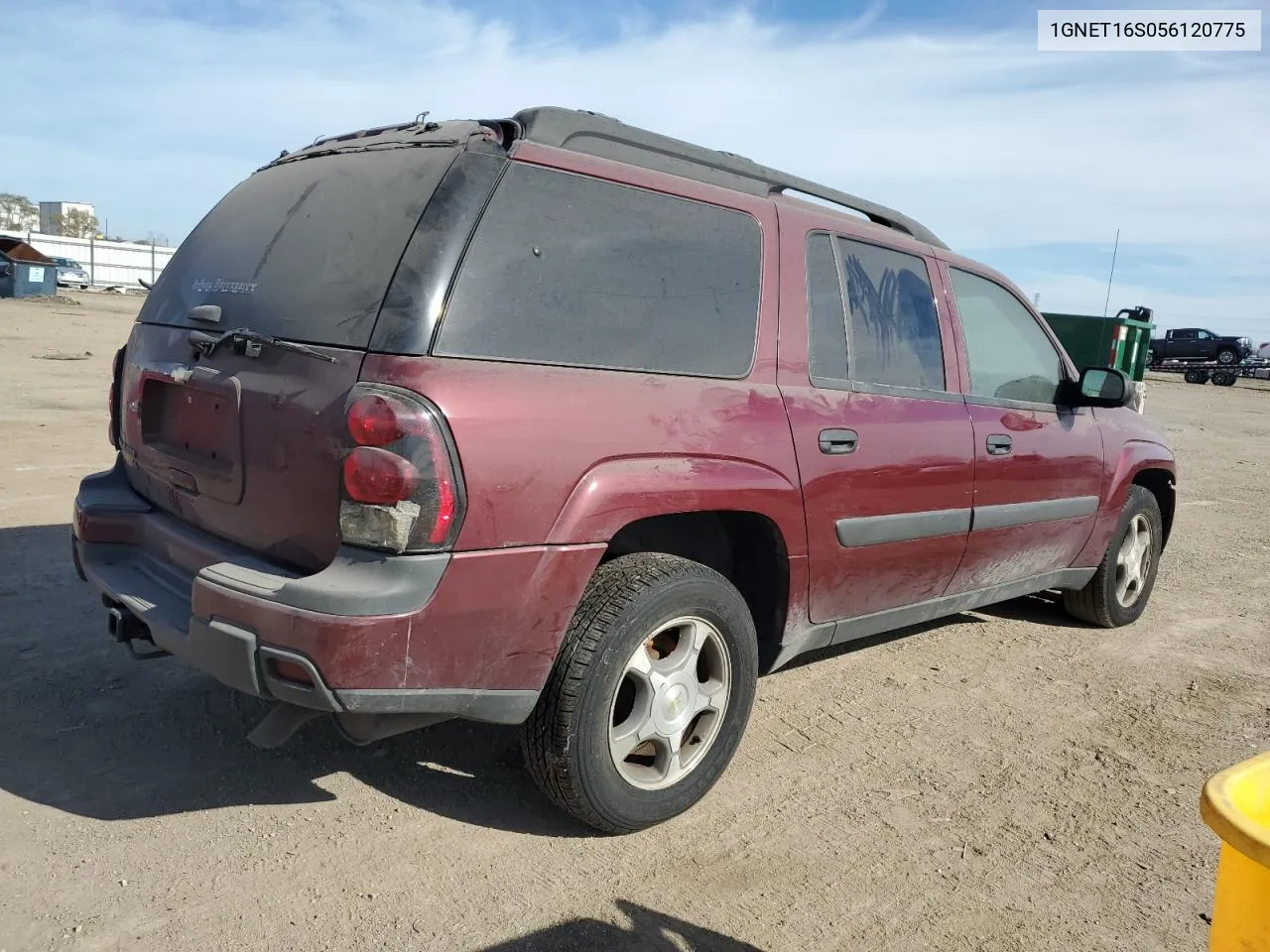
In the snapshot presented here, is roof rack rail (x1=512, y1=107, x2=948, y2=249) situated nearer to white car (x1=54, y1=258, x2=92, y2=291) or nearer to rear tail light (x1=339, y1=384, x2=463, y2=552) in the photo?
rear tail light (x1=339, y1=384, x2=463, y2=552)

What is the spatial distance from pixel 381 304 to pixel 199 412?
2.62ft

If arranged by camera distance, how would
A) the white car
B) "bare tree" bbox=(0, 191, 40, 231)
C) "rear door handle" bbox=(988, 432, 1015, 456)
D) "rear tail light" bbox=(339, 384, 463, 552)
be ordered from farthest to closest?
1. "bare tree" bbox=(0, 191, 40, 231)
2. the white car
3. "rear door handle" bbox=(988, 432, 1015, 456)
4. "rear tail light" bbox=(339, 384, 463, 552)

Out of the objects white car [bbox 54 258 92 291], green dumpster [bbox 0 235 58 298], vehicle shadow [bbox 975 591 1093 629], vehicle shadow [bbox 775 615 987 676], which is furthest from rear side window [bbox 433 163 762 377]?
white car [bbox 54 258 92 291]

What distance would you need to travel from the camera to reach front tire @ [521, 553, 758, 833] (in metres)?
2.74

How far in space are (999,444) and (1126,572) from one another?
1759mm

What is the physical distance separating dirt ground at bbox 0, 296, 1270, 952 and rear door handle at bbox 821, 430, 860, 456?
43.0 inches

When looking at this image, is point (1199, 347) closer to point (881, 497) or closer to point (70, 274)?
point (881, 497)

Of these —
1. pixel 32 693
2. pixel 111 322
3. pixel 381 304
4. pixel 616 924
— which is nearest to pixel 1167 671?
pixel 616 924

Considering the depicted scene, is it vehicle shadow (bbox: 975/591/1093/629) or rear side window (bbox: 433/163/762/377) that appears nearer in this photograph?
rear side window (bbox: 433/163/762/377)

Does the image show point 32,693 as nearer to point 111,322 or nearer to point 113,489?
point 113,489

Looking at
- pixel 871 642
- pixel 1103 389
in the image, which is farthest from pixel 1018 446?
pixel 871 642

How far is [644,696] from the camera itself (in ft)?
9.61

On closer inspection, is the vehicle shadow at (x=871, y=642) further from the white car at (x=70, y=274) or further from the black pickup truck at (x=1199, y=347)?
the white car at (x=70, y=274)

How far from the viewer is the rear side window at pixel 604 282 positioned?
2.60 m
